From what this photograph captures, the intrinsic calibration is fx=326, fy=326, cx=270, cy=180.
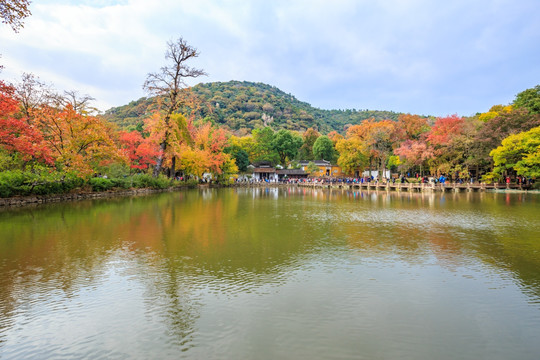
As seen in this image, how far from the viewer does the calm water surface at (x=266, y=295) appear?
3.92 metres

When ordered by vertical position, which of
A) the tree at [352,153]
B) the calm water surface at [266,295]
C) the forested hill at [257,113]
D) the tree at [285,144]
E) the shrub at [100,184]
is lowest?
the calm water surface at [266,295]

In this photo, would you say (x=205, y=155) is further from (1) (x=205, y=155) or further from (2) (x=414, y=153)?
(2) (x=414, y=153)

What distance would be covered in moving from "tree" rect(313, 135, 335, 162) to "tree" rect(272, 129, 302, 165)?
392cm

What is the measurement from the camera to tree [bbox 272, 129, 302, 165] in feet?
210

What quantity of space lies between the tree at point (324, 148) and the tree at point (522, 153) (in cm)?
3718

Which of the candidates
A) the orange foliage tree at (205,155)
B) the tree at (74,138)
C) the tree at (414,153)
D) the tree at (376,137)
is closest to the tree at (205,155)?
the orange foliage tree at (205,155)

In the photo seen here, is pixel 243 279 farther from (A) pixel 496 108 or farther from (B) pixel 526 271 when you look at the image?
(A) pixel 496 108

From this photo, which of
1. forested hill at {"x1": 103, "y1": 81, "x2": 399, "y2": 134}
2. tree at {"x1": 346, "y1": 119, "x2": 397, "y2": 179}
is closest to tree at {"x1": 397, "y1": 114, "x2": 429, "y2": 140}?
tree at {"x1": 346, "y1": 119, "x2": 397, "y2": 179}

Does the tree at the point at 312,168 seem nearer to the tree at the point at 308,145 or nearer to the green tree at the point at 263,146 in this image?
the green tree at the point at 263,146

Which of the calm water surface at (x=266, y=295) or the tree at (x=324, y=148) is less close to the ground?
the tree at (x=324, y=148)

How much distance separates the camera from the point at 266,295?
17.6 ft

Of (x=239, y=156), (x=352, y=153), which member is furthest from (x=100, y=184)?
(x=352, y=153)

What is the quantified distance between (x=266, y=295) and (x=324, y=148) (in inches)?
2493

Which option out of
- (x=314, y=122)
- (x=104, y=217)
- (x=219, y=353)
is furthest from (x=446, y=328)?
(x=314, y=122)
